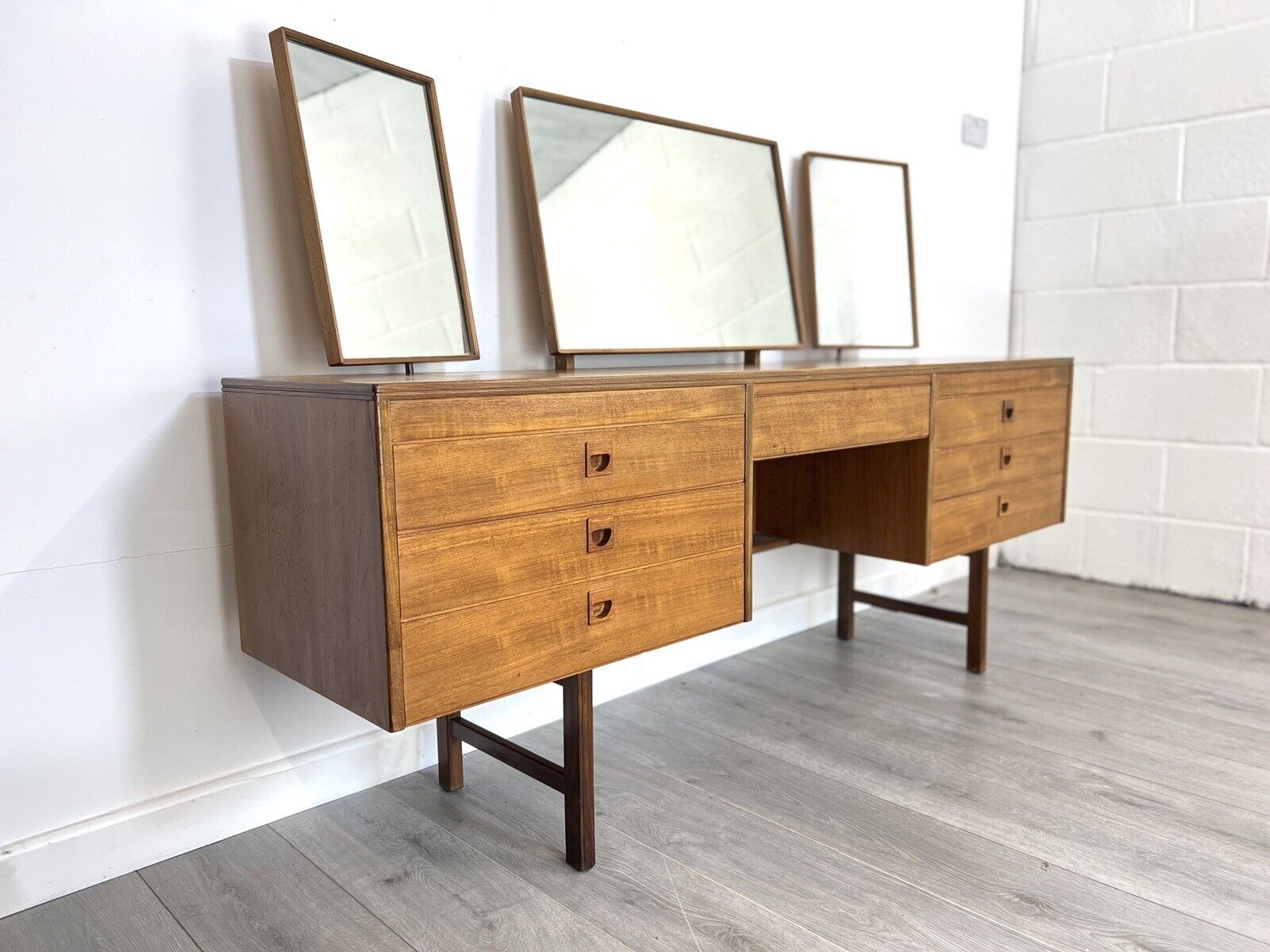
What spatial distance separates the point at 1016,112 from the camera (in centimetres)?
339

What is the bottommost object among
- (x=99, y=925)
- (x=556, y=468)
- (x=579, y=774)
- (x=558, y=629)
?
(x=99, y=925)

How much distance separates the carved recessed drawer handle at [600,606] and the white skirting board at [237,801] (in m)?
0.62

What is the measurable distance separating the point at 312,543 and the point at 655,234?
3.57ft

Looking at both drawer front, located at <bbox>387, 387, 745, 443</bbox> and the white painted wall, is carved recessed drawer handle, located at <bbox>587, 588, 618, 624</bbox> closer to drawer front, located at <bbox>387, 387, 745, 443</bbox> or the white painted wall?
drawer front, located at <bbox>387, 387, 745, 443</bbox>

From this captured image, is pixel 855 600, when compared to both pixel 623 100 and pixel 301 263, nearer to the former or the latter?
pixel 623 100

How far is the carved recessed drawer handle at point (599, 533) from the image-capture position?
144 cm

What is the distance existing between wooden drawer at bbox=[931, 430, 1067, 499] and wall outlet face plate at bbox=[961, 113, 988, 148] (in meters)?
1.15

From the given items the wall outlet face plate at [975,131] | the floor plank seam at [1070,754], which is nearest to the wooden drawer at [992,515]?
the floor plank seam at [1070,754]

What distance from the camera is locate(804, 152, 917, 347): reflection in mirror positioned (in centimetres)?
256

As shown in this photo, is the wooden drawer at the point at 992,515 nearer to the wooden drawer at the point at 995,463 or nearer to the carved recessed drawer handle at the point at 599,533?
the wooden drawer at the point at 995,463

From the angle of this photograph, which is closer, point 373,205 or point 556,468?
point 556,468

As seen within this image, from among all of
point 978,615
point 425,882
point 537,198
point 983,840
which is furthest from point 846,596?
point 425,882

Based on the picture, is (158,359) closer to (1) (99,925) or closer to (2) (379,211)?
(2) (379,211)

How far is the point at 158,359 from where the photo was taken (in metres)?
1.51
